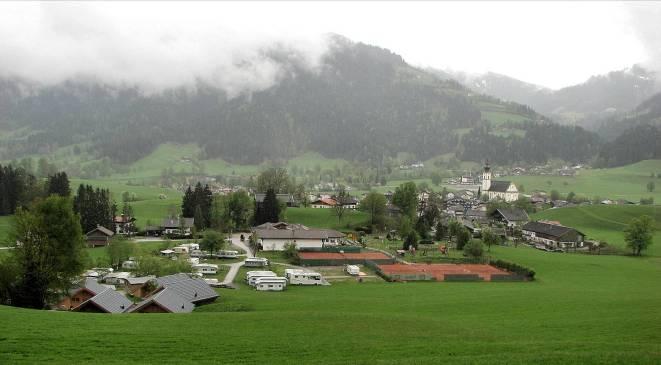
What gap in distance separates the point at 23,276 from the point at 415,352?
90.0 feet

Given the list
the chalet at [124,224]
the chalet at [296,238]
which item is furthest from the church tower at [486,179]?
the chalet at [124,224]

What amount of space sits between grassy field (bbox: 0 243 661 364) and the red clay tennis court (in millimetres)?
Result: 9811

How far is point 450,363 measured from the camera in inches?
786

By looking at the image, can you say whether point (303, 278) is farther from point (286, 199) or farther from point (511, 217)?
point (511, 217)

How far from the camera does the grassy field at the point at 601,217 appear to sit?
97125 millimetres

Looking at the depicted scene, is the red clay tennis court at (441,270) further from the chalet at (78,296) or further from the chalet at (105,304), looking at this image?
the chalet at (78,296)

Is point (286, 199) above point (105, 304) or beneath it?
above

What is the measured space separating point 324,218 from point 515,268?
43455 millimetres

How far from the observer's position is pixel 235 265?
194 feet

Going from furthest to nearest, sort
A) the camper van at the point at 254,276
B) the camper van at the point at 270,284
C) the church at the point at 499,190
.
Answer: the church at the point at 499,190 → the camper van at the point at 254,276 → the camper van at the point at 270,284

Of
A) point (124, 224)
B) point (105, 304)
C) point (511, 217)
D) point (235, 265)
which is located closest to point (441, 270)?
point (235, 265)

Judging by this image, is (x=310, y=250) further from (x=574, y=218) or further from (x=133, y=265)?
(x=574, y=218)

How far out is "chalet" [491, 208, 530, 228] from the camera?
103 m

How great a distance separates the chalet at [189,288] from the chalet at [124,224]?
1769 inches
